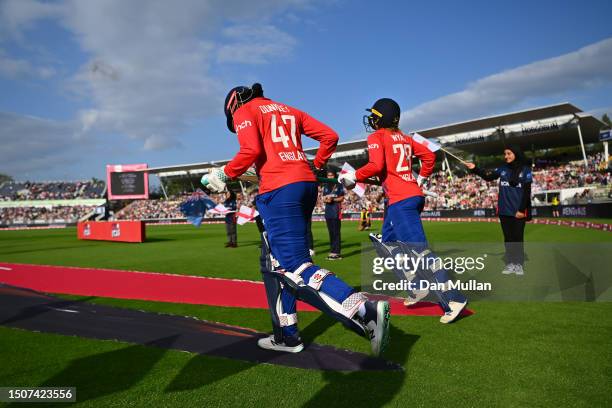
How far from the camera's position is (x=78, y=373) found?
10.2 ft

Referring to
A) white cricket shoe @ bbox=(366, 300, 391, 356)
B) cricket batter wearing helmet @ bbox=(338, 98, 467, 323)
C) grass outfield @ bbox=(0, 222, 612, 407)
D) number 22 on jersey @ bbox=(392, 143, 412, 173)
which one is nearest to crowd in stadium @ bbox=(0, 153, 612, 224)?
cricket batter wearing helmet @ bbox=(338, 98, 467, 323)

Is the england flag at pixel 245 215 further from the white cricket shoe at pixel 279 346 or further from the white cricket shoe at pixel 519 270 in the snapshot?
the white cricket shoe at pixel 279 346

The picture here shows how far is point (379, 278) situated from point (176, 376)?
143 inches

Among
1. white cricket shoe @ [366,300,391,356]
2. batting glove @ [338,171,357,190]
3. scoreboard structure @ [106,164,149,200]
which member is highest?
scoreboard structure @ [106,164,149,200]

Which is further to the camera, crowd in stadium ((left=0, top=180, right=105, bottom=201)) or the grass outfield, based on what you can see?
crowd in stadium ((left=0, top=180, right=105, bottom=201))

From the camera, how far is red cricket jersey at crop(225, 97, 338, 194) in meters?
3.30

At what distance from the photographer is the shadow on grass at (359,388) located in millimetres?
2566

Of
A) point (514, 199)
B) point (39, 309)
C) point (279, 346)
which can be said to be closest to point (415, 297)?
point (279, 346)

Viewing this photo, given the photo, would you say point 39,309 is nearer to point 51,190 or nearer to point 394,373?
A: point 394,373

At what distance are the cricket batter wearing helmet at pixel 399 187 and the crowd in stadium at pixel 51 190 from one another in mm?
81333

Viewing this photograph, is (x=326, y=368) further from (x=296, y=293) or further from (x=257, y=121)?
(x=257, y=121)

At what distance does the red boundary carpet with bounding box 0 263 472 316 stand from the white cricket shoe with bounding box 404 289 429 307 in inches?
2.6

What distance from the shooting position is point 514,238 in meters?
7.21

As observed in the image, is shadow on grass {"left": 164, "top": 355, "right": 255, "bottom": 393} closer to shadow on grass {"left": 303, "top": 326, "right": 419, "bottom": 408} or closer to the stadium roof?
shadow on grass {"left": 303, "top": 326, "right": 419, "bottom": 408}
